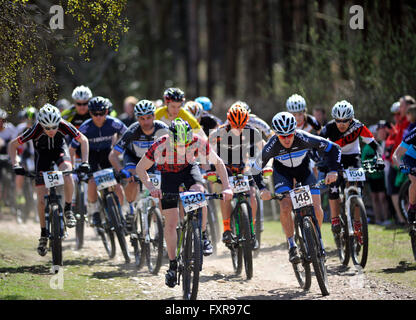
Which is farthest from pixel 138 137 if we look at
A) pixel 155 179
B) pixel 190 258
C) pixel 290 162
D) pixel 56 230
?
pixel 190 258

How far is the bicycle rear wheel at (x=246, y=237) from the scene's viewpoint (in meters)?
10.1

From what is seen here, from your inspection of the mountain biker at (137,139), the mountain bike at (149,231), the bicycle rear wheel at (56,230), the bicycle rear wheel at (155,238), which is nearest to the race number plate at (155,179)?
the mountain bike at (149,231)

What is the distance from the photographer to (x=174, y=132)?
28.9ft

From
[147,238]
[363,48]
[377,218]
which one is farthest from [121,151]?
[363,48]

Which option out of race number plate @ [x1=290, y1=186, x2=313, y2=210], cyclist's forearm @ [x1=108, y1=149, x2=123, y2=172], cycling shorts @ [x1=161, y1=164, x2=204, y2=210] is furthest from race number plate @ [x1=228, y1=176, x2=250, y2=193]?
cyclist's forearm @ [x1=108, y1=149, x2=123, y2=172]

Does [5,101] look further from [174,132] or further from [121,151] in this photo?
[174,132]

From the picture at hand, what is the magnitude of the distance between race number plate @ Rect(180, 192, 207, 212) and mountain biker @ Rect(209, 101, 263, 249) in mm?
2203

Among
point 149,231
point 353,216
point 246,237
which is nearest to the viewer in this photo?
point 246,237

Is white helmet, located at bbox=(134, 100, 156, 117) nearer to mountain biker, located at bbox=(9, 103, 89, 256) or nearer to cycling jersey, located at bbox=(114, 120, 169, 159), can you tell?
cycling jersey, located at bbox=(114, 120, 169, 159)

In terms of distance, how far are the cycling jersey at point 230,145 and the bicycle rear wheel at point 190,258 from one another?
108 inches

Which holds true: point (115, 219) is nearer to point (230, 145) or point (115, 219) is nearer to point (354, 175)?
point (230, 145)

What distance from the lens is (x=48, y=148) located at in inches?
444

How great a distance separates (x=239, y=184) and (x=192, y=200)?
6.59ft
